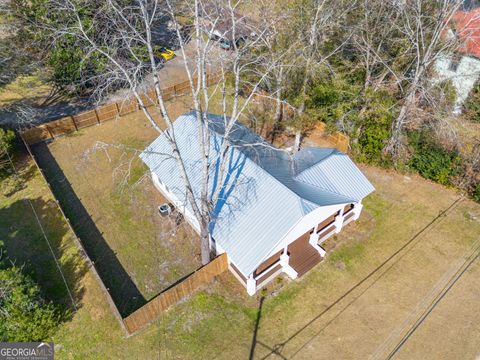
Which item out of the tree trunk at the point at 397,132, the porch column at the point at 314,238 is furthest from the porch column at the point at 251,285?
the tree trunk at the point at 397,132

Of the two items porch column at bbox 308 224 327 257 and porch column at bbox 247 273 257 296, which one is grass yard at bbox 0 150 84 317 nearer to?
porch column at bbox 247 273 257 296

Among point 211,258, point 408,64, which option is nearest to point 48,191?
point 211,258

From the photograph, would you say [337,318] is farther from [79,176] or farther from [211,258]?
[79,176]

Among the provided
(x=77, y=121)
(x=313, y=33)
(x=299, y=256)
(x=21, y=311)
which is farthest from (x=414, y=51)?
(x=21, y=311)

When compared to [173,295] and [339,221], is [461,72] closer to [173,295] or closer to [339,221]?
[339,221]

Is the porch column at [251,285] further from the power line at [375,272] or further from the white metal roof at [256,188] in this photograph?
the power line at [375,272]

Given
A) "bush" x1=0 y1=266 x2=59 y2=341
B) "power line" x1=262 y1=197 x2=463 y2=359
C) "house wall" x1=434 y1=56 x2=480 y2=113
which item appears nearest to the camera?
"bush" x1=0 y1=266 x2=59 y2=341

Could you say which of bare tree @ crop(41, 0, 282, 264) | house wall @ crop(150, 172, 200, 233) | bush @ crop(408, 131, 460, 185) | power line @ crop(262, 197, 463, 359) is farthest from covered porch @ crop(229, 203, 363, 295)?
bush @ crop(408, 131, 460, 185)
